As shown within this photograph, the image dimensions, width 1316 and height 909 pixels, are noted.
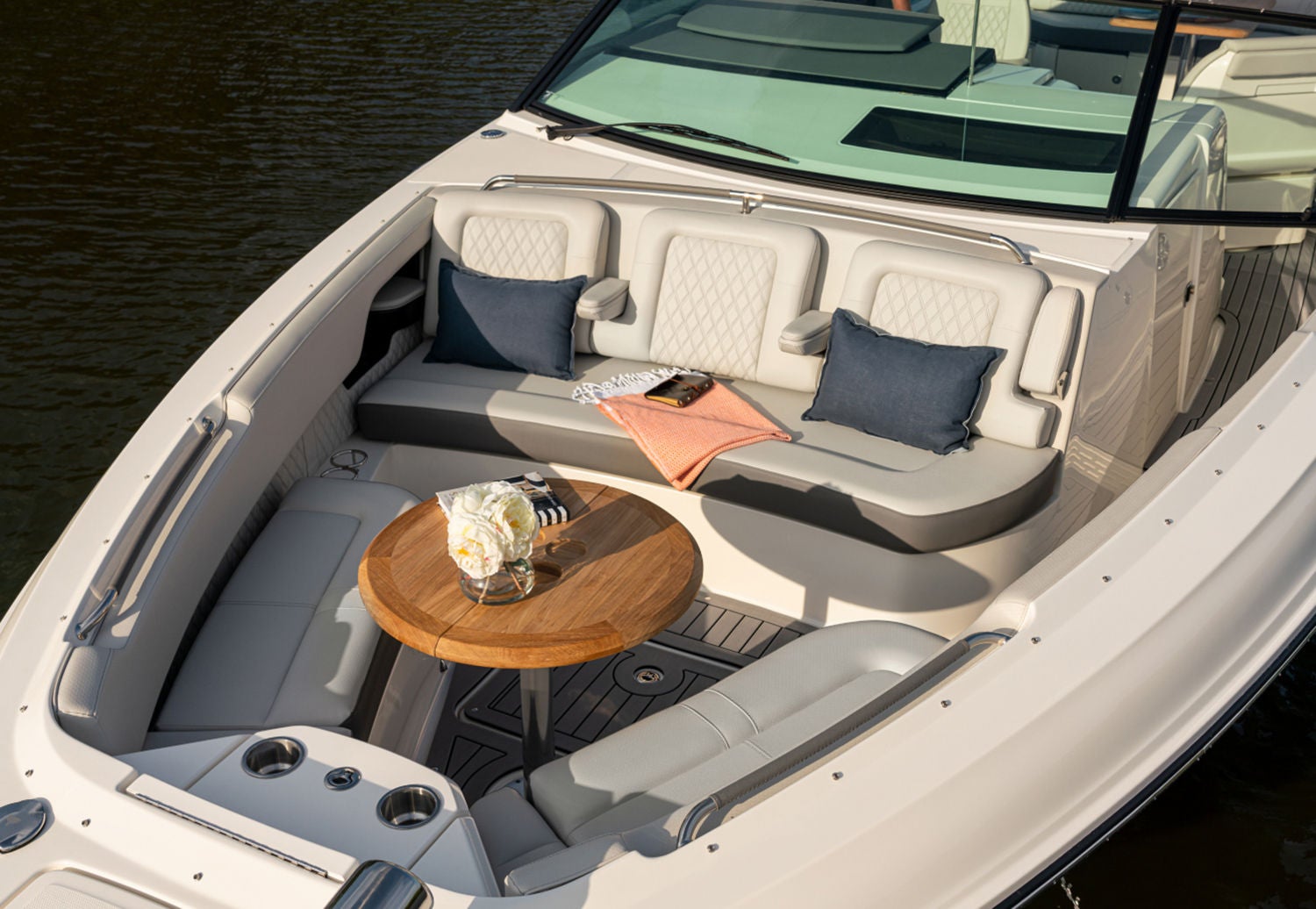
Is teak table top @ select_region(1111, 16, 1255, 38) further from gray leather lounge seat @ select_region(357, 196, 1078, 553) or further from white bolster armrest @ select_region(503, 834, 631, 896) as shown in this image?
white bolster armrest @ select_region(503, 834, 631, 896)

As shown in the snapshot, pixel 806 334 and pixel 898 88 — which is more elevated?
pixel 898 88

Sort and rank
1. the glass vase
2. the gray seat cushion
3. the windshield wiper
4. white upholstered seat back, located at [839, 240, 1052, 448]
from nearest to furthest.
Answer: the glass vase
the gray seat cushion
white upholstered seat back, located at [839, 240, 1052, 448]
the windshield wiper

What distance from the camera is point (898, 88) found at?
317 centimetres

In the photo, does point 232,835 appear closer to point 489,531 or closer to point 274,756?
point 274,756

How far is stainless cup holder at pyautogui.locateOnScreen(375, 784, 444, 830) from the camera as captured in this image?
158 cm

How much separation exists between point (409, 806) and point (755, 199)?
6.00 feet

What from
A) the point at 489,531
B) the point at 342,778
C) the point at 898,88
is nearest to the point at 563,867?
the point at 342,778

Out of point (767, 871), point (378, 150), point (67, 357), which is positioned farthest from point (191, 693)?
point (378, 150)

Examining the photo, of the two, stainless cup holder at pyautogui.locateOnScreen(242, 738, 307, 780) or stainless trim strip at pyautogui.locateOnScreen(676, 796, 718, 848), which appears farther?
stainless cup holder at pyautogui.locateOnScreen(242, 738, 307, 780)

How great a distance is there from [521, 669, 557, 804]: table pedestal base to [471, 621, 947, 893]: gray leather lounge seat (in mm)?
209

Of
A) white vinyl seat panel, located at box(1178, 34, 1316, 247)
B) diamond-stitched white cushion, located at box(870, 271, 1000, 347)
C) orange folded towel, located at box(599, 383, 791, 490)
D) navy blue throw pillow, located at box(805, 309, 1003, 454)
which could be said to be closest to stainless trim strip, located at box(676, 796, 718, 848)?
orange folded towel, located at box(599, 383, 791, 490)

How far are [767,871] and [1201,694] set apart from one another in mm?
737

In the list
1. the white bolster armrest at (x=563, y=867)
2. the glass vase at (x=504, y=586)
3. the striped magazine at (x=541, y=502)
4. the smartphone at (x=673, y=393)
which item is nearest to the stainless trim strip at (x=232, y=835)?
the white bolster armrest at (x=563, y=867)

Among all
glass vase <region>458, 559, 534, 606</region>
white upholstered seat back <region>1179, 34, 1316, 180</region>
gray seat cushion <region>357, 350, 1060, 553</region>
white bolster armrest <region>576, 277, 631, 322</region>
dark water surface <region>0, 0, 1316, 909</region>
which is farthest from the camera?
white bolster armrest <region>576, 277, 631, 322</region>
